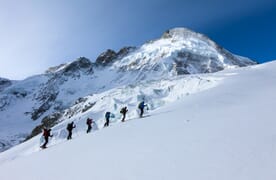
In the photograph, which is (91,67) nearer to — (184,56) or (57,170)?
(184,56)

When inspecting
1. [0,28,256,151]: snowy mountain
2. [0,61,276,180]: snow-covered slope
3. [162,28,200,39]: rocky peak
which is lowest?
[0,61,276,180]: snow-covered slope

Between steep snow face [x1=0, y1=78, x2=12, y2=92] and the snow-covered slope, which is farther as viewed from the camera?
steep snow face [x1=0, y1=78, x2=12, y2=92]

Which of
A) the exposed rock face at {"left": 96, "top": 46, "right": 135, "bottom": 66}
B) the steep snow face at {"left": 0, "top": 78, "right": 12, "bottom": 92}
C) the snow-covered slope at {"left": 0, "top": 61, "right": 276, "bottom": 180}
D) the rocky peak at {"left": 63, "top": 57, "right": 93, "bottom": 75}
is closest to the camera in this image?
the snow-covered slope at {"left": 0, "top": 61, "right": 276, "bottom": 180}

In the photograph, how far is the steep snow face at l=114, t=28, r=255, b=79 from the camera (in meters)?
118

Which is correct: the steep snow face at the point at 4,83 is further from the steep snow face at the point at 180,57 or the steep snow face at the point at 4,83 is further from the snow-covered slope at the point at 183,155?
the snow-covered slope at the point at 183,155

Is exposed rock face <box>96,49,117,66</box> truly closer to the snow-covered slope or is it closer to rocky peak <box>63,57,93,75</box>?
rocky peak <box>63,57,93,75</box>

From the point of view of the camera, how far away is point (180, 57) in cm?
12644

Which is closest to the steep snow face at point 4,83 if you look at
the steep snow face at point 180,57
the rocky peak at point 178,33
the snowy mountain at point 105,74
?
the snowy mountain at point 105,74

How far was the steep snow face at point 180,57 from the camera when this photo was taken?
388 feet

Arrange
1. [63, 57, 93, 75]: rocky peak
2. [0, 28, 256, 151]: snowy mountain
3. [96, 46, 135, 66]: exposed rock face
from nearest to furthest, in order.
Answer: [0, 28, 256, 151]: snowy mountain → [96, 46, 135, 66]: exposed rock face → [63, 57, 93, 75]: rocky peak

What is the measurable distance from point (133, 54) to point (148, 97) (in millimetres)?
117791

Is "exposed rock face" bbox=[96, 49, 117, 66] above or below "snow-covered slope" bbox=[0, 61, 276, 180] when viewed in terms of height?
above

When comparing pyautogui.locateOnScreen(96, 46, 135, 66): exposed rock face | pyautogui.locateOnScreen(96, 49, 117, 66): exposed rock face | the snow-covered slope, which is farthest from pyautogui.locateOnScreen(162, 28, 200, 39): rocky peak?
the snow-covered slope

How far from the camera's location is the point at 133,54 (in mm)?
151625
